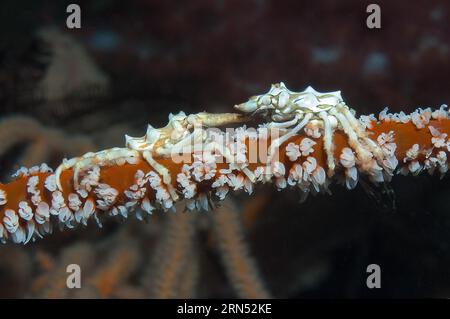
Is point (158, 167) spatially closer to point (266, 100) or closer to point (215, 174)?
point (215, 174)

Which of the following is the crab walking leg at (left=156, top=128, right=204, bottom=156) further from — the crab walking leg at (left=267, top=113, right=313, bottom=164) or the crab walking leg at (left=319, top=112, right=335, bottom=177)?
the crab walking leg at (left=319, top=112, right=335, bottom=177)

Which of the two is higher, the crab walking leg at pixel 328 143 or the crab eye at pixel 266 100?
the crab eye at pixel 266 100

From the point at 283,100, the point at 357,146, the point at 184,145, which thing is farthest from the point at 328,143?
the point at 184,145

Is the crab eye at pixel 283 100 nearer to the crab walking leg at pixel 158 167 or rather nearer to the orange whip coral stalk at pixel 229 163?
the orange whip coral stalk at pixel 229 163

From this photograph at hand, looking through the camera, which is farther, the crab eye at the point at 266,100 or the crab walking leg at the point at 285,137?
the crab eye at the point at 266,100

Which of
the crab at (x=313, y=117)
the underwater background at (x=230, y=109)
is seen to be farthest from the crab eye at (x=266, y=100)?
the underwater background at (x=230, y=109)
